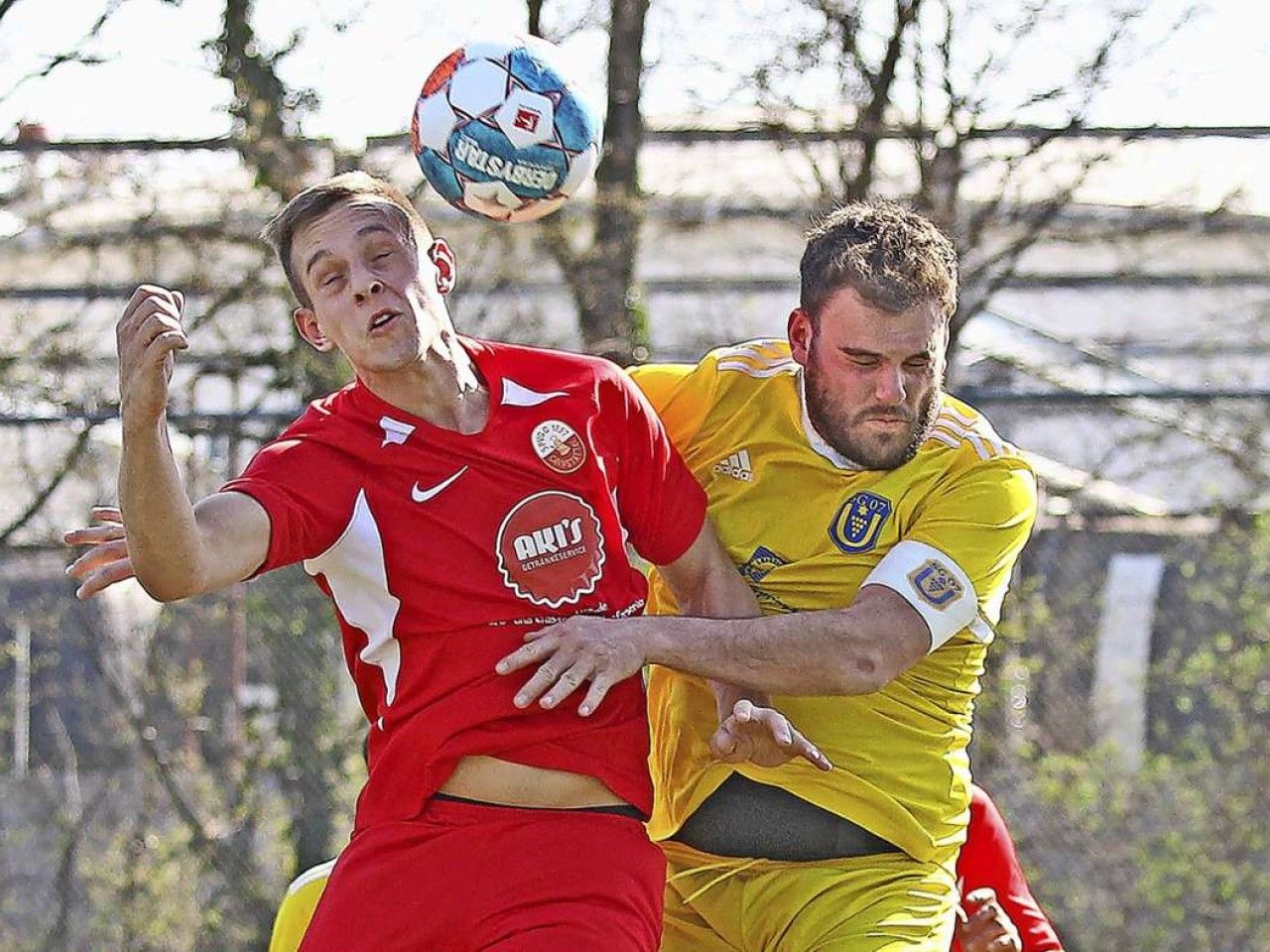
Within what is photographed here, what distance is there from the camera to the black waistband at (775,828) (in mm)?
3875

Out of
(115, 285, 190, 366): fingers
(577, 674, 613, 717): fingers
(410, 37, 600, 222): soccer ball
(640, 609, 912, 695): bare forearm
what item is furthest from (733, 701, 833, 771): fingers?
(410, 37, 600, 222): soccer ball

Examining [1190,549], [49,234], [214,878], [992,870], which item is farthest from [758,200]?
[992,870]

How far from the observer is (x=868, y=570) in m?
3.95

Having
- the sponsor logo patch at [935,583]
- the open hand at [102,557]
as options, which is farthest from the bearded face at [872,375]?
the open hand at [102,557]

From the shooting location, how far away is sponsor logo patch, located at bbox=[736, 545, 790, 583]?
397 cm

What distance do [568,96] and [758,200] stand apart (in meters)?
4.08

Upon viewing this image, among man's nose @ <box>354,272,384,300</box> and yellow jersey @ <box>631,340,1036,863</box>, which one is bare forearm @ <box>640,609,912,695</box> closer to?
yellow jersey @ <box>631,340,1036,863</box>

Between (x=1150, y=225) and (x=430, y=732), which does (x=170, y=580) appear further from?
(x=1150, y=225)

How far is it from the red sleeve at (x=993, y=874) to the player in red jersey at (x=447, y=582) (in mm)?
1103

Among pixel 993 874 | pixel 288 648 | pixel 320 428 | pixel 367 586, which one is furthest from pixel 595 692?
pixel 288 648

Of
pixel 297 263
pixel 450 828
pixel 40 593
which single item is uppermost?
pixel 297 263

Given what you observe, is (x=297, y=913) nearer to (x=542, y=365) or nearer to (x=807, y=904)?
(x=807, y=904)

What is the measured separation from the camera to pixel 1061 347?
10133mm

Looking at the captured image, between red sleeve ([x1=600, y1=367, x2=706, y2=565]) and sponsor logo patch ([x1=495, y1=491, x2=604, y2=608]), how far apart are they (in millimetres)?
172
